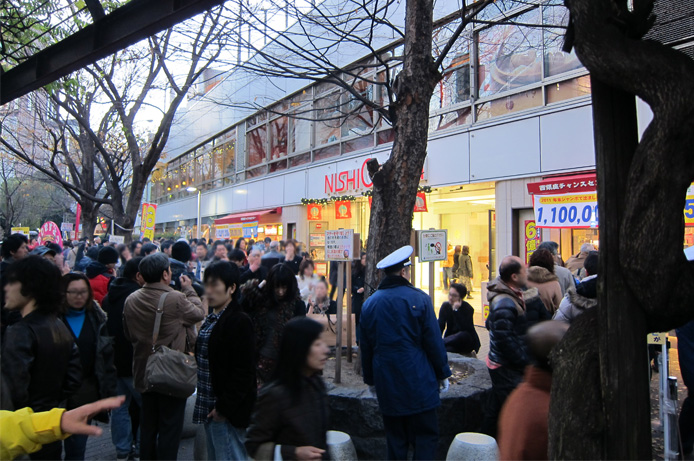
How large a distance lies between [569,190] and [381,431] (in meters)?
6.86

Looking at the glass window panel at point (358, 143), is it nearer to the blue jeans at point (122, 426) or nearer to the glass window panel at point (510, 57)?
the glass window panel at point (510, 57)

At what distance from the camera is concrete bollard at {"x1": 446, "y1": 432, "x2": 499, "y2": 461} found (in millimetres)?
3961

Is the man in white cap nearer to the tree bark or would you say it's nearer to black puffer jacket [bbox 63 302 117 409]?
the tree bark

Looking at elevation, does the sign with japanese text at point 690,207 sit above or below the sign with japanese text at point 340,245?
above

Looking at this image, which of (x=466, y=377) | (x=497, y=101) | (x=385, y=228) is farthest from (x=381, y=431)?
(x=497, y=101)

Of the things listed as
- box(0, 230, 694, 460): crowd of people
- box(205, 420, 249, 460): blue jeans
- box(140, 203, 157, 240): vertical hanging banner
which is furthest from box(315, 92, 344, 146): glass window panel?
box(205, 420, 249, 460): blue jeans

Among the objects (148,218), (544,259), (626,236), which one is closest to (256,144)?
(148,218)

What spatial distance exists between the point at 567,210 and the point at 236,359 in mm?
7773

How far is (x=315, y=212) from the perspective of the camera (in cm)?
1853

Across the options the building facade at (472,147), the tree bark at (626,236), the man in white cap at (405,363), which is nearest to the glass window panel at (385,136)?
the building facade at (472,147)

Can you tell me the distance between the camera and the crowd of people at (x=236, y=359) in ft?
8.13

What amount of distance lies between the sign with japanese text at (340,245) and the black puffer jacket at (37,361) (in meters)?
3.78

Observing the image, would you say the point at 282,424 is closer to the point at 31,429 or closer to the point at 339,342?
the point at 31,429

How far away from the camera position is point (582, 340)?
2.06m
